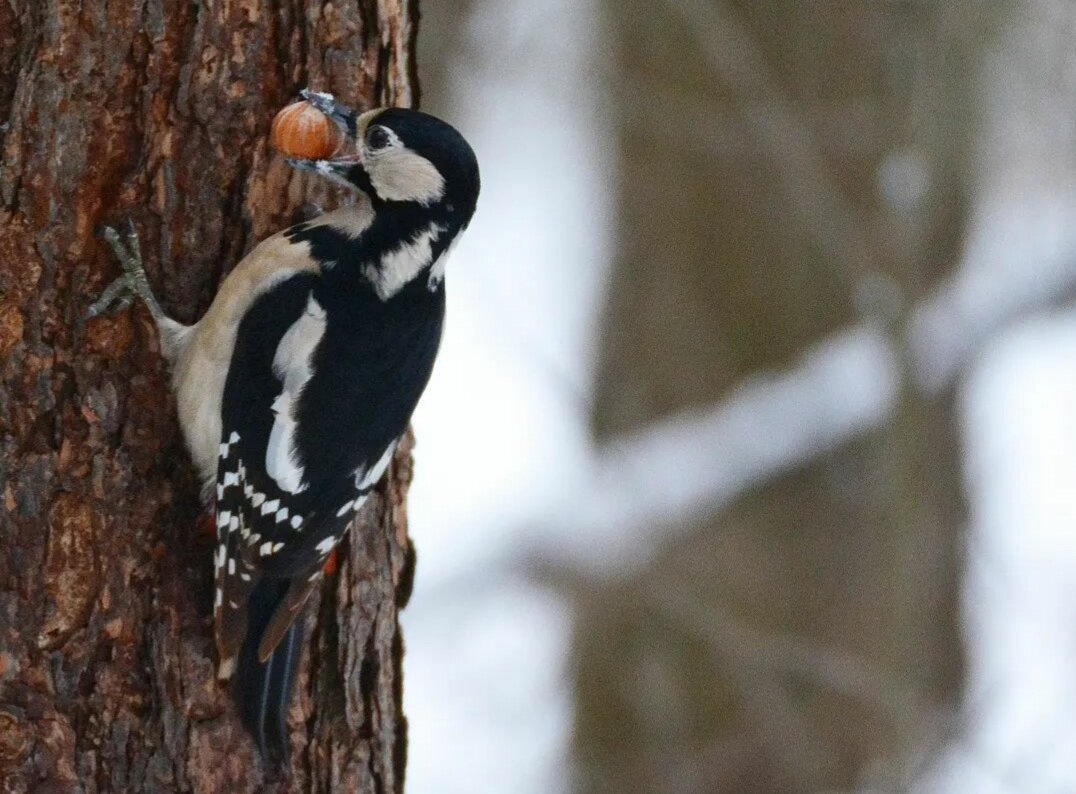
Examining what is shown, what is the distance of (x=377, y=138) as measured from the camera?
2.91m

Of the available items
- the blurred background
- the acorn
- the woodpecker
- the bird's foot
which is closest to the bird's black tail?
the woodpecker

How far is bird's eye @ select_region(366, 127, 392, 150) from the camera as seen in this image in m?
2.90

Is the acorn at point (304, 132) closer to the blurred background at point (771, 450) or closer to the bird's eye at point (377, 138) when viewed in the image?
the bird's eye at point (377, 138)

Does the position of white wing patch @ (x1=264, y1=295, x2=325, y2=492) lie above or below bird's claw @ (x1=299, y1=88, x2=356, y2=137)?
below

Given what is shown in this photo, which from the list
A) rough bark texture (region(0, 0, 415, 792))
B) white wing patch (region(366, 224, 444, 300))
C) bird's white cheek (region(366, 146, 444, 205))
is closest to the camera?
rough bark texture (region(0, 0, 415, 792))

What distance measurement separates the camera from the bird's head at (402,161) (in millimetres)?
2887

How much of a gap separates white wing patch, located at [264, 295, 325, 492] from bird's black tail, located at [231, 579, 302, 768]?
0.64ft

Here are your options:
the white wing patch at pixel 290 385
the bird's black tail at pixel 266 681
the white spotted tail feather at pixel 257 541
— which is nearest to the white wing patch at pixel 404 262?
the white wing patch at pixel 290 385

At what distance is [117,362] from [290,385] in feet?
1.05

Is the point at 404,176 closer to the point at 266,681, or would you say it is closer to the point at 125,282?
the point at 125,282

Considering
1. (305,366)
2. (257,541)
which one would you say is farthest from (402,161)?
(257,541)

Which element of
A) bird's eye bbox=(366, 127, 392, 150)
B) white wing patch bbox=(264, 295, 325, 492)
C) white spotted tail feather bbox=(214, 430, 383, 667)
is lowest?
white spotted tail feather bbox=(214, 430, 383, 667)

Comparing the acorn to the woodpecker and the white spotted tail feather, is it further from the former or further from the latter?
the white spotted tail feather

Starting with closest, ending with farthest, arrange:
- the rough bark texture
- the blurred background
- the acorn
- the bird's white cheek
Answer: the rough bark texture, the acorn, the bird's white cheek, the blurred background
